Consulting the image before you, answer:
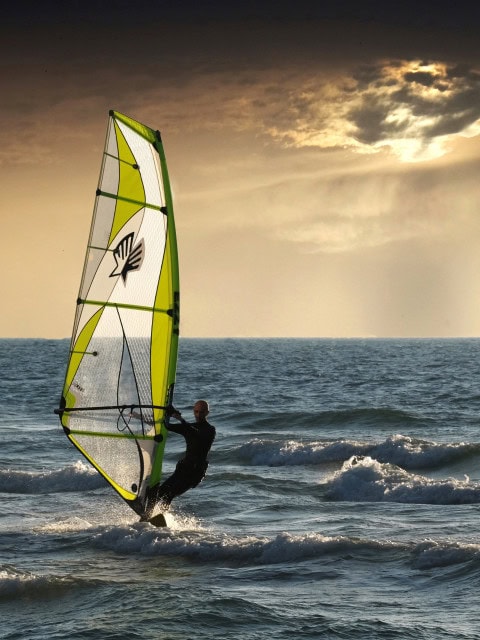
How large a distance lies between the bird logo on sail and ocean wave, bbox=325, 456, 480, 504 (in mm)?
7701

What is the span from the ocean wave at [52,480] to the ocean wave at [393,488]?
4669 millimetres

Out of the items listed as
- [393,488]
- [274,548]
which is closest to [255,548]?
[274,548]

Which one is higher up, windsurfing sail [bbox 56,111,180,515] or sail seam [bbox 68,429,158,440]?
windsurfing sail [bbox 56,111,180,515]

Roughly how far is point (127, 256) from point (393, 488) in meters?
8.35

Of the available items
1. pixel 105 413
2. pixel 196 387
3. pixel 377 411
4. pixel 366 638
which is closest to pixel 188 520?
pixel 105 413

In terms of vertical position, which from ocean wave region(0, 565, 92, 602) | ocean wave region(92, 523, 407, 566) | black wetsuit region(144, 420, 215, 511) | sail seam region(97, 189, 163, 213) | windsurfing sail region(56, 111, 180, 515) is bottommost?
ocean wave region(0, 565, 92, 602)

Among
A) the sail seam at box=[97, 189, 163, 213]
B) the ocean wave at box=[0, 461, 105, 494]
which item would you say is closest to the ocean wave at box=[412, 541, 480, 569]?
the sail seam at box=[97, 189, 163, 213]

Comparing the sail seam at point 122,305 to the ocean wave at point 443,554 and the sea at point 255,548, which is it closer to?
the sea at point 255,548

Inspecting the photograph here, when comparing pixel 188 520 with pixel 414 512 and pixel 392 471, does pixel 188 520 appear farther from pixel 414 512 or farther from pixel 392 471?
pixel 392 471

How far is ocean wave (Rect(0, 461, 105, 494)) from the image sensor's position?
1920 centimetres

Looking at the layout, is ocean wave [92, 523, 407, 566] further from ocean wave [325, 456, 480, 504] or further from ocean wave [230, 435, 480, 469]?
ocean wave [230, 435, 480, 469]

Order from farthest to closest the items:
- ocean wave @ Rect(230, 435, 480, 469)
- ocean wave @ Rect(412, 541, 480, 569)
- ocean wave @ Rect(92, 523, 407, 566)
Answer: ocean wave @ Rect(230, 435, 480, 469), ocean wave @ Rect(92, 523, 407, 566), ocean wave @ Rect(412, 541, 480, 569)

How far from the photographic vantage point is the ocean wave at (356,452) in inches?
920

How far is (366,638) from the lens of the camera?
9.67 metres
